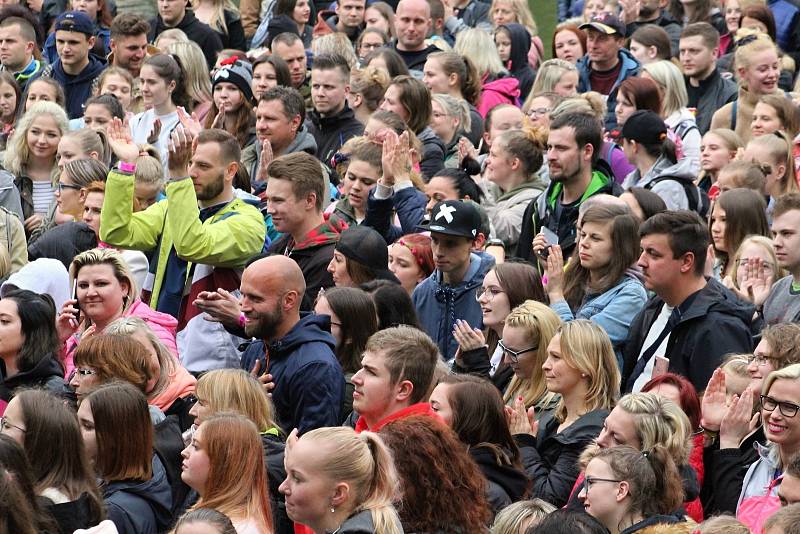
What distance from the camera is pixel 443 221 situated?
8570 millimetres

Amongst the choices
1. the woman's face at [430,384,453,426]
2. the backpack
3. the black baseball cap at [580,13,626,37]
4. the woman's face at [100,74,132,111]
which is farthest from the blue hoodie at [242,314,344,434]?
the black baseball cap at [580,13,626,37]

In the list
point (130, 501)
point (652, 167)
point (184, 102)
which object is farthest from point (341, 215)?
point (130, 501)

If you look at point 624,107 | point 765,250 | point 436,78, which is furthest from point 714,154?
point 436,78

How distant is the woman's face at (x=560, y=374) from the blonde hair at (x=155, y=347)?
1.79 m

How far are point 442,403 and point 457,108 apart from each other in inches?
223

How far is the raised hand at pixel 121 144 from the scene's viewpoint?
401 inches

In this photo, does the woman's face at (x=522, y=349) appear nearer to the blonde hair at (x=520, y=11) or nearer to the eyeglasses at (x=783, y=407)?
the eyeglasses at (x=783, y=407)

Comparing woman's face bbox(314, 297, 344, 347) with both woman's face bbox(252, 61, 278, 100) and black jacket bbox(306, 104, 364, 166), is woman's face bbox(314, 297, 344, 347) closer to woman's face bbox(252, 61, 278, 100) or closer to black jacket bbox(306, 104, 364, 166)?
black jacket bbox(306, 104, 364, 166)

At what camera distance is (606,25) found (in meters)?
13.7

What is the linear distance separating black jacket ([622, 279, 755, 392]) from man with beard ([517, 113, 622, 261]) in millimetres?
1765

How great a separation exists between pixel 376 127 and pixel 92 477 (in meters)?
4.98

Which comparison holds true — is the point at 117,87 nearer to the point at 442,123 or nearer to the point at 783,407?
the point at 442,123

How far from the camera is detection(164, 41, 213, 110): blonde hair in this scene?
12.5 meters

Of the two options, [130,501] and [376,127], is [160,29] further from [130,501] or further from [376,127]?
[130,501]
